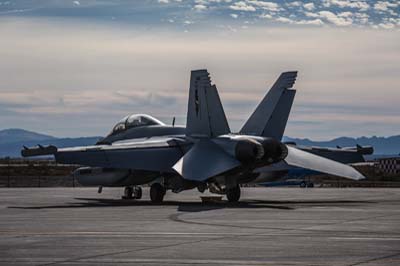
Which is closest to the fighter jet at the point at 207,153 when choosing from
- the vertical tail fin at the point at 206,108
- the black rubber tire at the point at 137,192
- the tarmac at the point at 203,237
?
the vertical tail fin at the point at 206,108

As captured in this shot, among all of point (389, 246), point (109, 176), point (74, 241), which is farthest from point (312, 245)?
point (109, 176)

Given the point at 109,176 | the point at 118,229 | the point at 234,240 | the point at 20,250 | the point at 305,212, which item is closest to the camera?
the point at 20,250

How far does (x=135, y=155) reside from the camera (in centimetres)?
3528

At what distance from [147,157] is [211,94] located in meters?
3.86

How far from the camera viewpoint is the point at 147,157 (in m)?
35.2

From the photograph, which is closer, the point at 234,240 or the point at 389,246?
the point at 389,246

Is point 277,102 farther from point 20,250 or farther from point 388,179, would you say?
point 388,179

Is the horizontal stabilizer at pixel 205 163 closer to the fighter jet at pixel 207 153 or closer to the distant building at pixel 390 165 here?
the fighter jet at pixel 207 153

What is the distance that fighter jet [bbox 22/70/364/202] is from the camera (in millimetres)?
32375

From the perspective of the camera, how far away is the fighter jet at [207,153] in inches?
1275

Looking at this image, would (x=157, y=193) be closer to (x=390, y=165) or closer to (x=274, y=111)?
(x=274, y=111)

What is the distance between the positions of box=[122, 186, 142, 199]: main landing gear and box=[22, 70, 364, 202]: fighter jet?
101 inches

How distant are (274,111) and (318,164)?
9.87 ft

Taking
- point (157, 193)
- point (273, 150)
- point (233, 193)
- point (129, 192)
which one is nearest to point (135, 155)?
point (157, 193)
